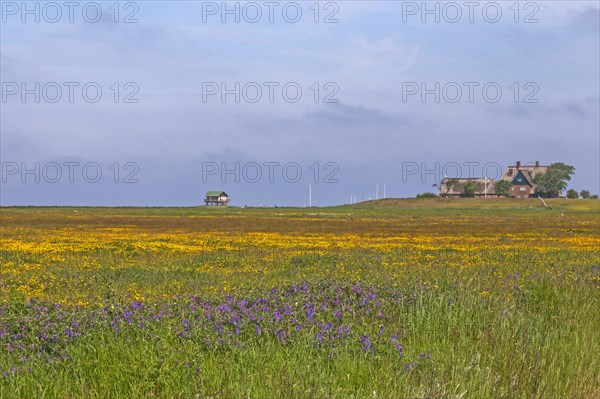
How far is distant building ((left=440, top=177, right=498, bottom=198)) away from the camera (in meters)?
181

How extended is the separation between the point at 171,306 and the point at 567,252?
25.2 metres

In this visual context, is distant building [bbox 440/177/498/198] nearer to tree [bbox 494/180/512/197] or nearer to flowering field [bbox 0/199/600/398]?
tree [bbox 494/180/512/197]

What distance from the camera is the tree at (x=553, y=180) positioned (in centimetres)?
16500

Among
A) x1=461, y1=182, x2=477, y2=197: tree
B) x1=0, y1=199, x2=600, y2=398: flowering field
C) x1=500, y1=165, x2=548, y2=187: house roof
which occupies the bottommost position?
x1=0, y1=199, x2=600, y2=398: flowering field

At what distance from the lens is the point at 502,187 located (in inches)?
6806

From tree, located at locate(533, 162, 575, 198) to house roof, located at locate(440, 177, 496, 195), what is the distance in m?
15.4

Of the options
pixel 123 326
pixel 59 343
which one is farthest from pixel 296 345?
pixel 59 343

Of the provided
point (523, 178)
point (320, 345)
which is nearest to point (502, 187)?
point (523, 178)

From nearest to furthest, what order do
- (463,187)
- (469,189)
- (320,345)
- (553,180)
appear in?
(320,345) → (553,180) → (469,189) → (463,187)

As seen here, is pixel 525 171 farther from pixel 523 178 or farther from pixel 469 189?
pixel 469 189

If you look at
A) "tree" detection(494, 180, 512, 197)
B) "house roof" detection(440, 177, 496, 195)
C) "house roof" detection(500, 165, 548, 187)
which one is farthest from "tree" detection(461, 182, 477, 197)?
"house roof" detection(500, 165, 548, 187)

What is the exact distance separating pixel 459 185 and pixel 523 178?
19171 mm

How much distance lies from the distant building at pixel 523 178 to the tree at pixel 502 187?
96.6 inches

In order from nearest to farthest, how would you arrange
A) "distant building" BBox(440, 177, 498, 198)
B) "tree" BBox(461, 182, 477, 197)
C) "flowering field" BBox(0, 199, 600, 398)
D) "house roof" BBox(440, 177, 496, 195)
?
1. "flowering field" BBox(0, 199, 600, 398)
2. "tree" BBox(461, 182, 477, 197)
3. "distant building" BBox(440, 177, 498, 198)
4. "house roof" BBox(440, 177, 496, 195)
